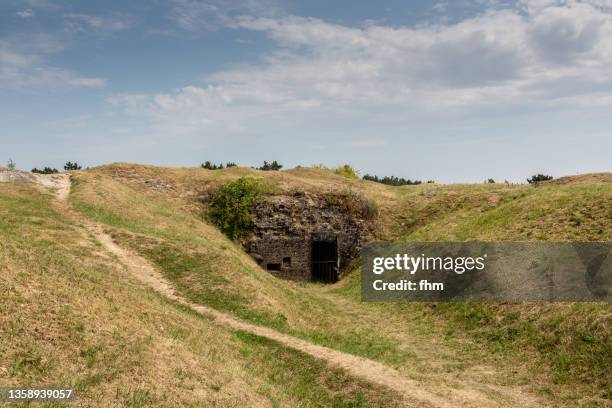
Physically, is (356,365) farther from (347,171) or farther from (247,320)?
(347,171)

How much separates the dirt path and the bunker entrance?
16030mm

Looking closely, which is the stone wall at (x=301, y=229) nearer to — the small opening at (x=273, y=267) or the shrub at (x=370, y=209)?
the small opening at (x=273, y=267)

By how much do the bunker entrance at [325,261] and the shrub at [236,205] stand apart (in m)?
5.64

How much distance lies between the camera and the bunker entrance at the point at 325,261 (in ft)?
122

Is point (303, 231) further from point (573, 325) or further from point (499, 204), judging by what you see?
point (573, 325)

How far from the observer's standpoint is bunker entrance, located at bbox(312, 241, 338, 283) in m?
37.2

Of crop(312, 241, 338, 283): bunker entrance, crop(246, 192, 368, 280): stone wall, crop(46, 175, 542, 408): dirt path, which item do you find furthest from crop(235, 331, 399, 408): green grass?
crop(312, 241, 338, 283): bunker entrance

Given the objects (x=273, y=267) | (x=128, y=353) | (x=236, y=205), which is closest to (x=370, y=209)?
(x=273, y=267)

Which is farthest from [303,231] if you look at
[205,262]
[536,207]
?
[536,207]

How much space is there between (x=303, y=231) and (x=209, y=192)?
9063 millimetres

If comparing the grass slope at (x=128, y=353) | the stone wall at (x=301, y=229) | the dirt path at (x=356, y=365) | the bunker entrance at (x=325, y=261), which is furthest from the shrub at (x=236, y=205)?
the grass slope at (x=128, y=353)

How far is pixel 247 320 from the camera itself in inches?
806

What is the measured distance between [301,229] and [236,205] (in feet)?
18.8

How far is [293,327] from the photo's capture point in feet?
69.9
